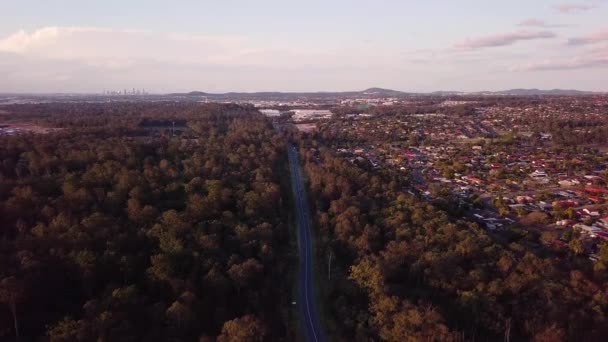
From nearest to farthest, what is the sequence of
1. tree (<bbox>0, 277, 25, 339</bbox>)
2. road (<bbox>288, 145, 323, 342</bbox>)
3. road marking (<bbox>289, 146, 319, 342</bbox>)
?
tree (<bbox>0, 277, 25, 339</bbox>) → road (<bbox>288, 145, 323, 342</bbox>) → road marking (<bbox>289, 146, 319, 342</bbox>)

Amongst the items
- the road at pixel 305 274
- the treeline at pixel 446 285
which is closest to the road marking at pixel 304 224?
the road at pixel 305 274

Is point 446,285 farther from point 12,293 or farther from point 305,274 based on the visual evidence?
point 12,293

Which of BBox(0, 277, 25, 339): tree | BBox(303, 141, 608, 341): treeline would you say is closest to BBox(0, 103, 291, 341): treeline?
BBox(0, 277, 25, 339): tree

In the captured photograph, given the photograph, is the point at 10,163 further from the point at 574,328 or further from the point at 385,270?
the point at 574,328

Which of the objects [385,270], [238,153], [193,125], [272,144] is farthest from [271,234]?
[193,125]

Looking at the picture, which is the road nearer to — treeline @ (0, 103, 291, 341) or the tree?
treeline @ (0, 103, 291, 341)

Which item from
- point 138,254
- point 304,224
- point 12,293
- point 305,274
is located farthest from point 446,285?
point 12,293

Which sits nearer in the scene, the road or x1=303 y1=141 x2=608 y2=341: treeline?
x1=303 y1=141 x2=608 y2=341: treeline
